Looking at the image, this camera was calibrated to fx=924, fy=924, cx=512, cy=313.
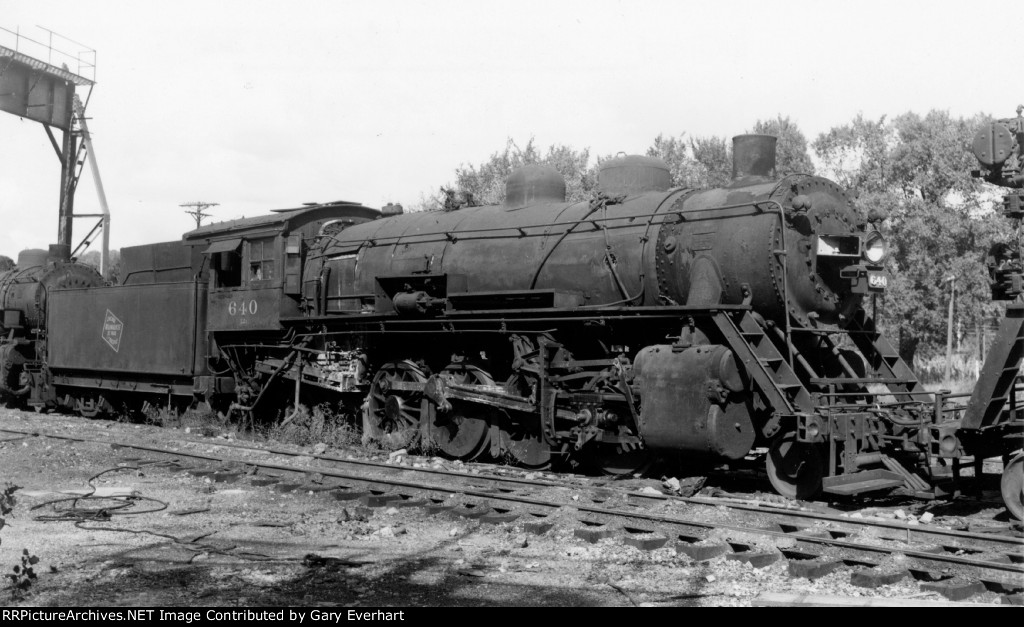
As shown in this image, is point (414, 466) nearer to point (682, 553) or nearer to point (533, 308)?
point (533, 308)

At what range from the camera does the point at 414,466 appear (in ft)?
34.2

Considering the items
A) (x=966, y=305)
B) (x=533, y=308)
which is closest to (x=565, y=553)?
(x=533, y=308)

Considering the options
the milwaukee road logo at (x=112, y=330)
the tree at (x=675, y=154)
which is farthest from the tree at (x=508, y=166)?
the milwaukee road logo at (x=112, y=330)

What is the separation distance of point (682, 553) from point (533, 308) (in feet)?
15.3

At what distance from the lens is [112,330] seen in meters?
16.7

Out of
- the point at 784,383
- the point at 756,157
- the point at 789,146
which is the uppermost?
the point at 789,146

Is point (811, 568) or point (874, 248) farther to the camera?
point (874, 248)

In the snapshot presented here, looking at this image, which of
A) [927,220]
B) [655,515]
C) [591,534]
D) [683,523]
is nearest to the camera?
[591,534]

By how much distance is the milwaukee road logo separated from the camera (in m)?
16.5

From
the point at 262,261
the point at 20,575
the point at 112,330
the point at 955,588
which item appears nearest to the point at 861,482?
the point at 955,588

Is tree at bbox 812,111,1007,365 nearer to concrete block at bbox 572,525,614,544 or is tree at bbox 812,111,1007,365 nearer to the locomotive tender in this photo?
the locomotive tender

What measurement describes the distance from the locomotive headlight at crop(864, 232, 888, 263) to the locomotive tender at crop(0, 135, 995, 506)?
2 centimetres

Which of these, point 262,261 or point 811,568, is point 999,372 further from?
point 262,261

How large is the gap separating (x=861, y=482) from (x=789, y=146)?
2731 centimetres
